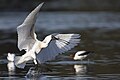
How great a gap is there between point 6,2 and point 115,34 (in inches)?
1007

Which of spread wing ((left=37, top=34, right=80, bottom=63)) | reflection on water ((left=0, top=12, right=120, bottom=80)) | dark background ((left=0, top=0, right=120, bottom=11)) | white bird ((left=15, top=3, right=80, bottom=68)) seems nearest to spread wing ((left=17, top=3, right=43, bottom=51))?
white bird ((left=15, top=3, right=80, bottom=68))

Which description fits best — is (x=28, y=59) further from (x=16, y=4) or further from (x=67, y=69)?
(x=16, y=4)

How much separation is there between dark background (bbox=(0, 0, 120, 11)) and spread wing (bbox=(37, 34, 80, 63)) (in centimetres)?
3619

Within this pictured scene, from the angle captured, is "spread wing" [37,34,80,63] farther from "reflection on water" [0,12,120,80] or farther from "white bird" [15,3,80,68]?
"reflection on water" [0,12,120,80]

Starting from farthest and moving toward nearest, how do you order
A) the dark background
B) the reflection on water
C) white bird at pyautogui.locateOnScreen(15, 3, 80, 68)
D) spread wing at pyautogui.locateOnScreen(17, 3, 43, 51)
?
the dark background, the reflection on water, white bird at pyautogui.locateOnScreen(15, 3, 80, 68), spread wing at pyautogui.locateOnScreen(17, 3, 43, 51)

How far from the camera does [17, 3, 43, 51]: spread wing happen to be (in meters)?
14.3

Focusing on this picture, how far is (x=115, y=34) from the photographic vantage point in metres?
28.4

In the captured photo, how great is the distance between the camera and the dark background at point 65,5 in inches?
2051

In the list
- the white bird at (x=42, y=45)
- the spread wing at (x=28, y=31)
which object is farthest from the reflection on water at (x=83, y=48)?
the spread wing at (x=28, y=31)

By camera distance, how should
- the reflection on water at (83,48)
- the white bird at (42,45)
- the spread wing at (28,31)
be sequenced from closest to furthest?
the spread wing at (28,31)
the white bird at (42,45)
the reflection on water at (83,48)

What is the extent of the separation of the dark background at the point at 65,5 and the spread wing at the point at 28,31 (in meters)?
36.2

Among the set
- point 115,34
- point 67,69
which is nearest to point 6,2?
point 115,34

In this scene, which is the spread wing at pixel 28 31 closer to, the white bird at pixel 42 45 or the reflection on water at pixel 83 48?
the white bird at pixel 42 45

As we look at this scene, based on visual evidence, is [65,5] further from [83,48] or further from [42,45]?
[42,45]
